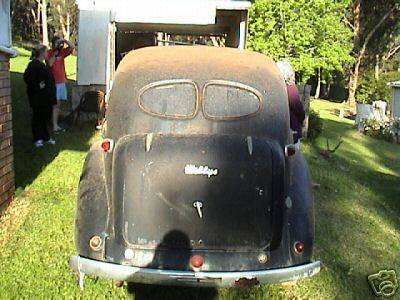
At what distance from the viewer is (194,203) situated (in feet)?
13.6

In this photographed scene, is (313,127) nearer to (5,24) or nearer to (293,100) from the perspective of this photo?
(293,100)

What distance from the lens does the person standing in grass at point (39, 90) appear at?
9.05 metres

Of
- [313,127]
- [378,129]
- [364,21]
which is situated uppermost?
[364,21]

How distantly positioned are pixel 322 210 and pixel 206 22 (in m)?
6.85

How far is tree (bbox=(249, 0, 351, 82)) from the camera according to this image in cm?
2198

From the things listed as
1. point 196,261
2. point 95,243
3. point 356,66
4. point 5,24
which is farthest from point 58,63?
point 356,66

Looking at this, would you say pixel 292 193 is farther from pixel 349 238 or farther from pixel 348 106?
pixel 348 106

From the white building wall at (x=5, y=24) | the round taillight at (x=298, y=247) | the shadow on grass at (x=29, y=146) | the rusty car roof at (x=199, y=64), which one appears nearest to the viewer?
the round taillight at (x=298, y=247)

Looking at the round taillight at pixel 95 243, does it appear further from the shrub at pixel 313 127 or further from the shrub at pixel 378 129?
the shrub at pixel 378 129

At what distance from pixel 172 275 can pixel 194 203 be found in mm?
562

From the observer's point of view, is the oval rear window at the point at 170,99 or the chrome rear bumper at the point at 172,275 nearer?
the chrome rear bumper at the point at 172,275

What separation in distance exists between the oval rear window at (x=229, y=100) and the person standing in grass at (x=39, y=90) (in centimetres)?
519

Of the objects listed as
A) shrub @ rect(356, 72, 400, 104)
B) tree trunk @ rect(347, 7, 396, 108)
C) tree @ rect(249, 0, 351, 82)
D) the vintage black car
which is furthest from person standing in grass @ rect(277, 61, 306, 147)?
tree trunk @ rect(347, 7, 396, 108)

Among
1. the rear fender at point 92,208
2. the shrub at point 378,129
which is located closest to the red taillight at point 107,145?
the rear fender at point 92,208
